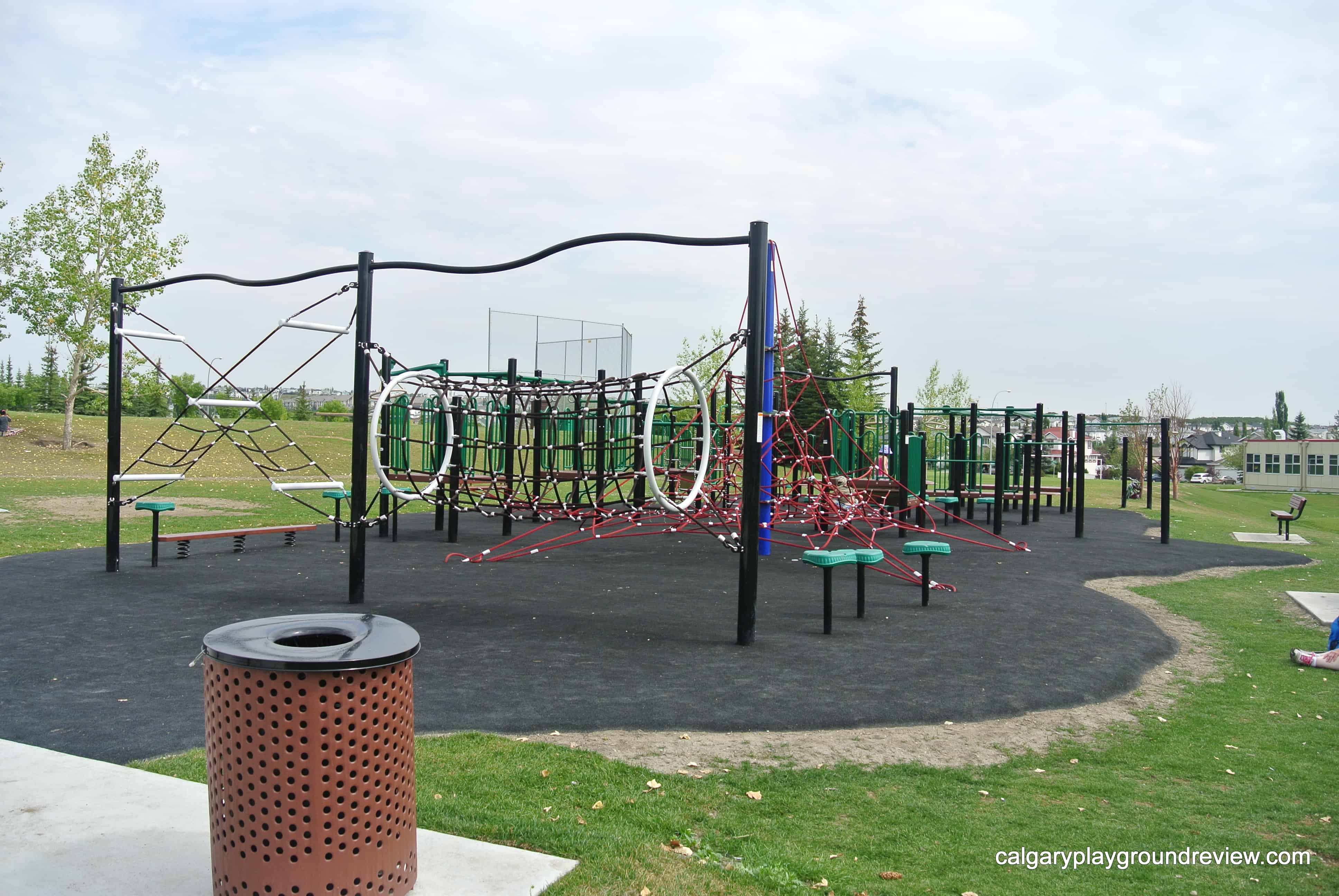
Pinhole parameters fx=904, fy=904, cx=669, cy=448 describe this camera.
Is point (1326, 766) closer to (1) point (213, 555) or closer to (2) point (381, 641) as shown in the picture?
(2) point (381, 641)

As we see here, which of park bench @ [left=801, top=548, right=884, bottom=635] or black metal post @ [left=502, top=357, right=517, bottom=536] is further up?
black metal post @ [left=502, top=357, right=517, bottom=536]

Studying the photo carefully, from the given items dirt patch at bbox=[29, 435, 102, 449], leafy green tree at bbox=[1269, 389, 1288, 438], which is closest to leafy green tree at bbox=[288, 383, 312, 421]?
dirt patch at bbox=[29, 435, 102, 449]

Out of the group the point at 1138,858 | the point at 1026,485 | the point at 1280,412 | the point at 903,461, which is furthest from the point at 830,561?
the point at 1280,412

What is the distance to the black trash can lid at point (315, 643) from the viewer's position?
2.69 meters

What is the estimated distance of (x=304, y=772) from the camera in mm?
2684

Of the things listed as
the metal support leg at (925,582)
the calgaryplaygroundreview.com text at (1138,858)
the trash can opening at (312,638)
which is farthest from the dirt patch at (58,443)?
the calgaryplaygroundreview.com text at (1138,858)

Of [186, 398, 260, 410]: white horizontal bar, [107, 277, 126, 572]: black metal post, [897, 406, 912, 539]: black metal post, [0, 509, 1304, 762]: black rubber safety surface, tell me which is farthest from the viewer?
[897, 406, 912, 539]: black metal post

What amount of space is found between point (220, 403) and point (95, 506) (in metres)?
11.4

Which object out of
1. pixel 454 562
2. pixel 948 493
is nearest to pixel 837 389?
pixel 948 493

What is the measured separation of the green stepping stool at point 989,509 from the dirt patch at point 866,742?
11890 mm

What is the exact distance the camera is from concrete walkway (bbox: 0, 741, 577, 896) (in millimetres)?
2875

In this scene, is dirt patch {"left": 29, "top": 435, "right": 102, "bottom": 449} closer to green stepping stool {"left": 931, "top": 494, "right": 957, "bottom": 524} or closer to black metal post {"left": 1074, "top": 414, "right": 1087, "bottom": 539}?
green stepping stool {"left": 931, "top": 494, "right": 957, "bottom": 524}

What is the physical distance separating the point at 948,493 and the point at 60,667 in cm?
1574

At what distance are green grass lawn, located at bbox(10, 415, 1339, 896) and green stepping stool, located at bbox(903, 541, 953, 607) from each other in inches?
115
